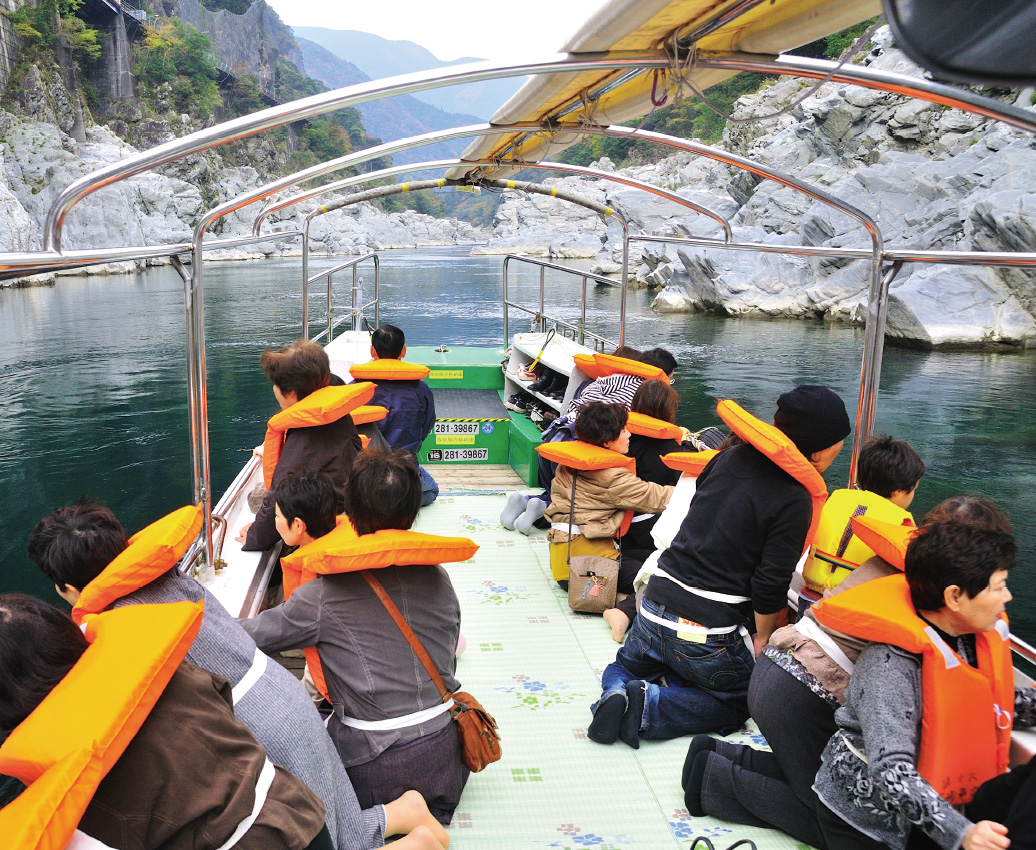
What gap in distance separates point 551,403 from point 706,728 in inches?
112

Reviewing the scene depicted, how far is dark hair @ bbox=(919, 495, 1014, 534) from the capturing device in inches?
63.2

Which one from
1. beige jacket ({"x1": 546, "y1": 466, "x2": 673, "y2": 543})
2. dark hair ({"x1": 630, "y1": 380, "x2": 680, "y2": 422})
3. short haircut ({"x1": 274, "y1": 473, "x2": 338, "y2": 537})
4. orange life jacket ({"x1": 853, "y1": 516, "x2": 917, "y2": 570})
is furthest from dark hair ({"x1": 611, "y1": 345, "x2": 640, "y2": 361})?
orange life jacket ({"x1": 853, "y1": 516, "x2": 917, "y2": 570})

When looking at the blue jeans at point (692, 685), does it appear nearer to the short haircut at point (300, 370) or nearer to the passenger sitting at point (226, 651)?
the passenger sitting at point (226, 651)

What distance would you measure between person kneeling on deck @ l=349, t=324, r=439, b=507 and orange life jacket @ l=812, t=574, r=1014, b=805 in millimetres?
2848

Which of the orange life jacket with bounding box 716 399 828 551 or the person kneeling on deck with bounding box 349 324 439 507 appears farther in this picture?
the person kneeling on deck with bounding box 349 324 439 507

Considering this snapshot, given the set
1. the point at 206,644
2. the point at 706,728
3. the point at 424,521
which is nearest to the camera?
the point at 206,644

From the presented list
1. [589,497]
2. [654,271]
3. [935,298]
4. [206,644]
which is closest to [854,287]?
[935,298]

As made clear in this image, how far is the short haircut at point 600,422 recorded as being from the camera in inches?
122

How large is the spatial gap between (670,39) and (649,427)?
1545 millimetres

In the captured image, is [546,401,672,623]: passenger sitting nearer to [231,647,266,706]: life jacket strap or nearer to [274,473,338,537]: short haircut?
[274,473,338,537]: short haircut

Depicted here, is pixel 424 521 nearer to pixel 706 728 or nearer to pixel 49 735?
pixel 706 728

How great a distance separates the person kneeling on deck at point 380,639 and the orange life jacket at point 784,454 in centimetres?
80

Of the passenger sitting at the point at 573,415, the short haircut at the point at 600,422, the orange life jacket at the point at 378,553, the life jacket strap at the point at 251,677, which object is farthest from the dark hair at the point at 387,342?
the life jacket strap at the point at 251,677

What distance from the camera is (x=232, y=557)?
2715 mm
